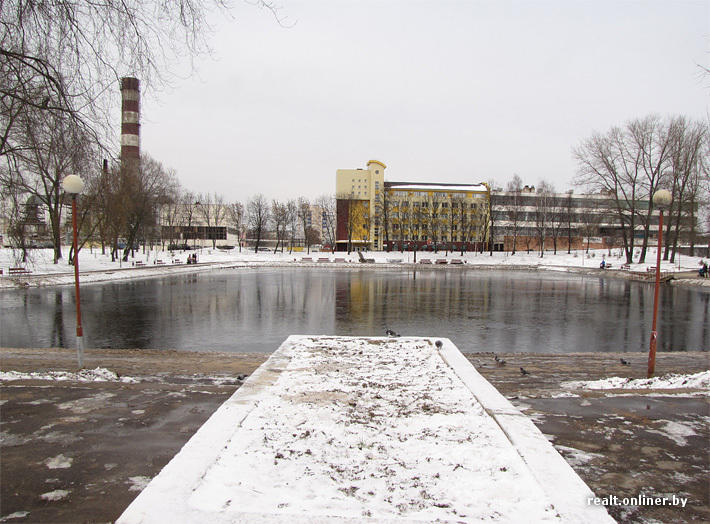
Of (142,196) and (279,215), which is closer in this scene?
(142,196)

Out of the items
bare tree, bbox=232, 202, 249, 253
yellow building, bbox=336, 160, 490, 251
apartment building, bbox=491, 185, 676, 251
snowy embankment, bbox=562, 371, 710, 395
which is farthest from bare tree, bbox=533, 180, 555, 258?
snowy embankment, bbox=562, 371, 710, 395

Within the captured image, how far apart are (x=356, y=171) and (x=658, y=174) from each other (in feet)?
210

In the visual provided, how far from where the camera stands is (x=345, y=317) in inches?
677

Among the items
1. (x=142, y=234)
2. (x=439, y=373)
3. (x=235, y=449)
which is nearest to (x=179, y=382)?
(x=235, y=449)

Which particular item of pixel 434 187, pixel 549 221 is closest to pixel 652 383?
pixel 549 221

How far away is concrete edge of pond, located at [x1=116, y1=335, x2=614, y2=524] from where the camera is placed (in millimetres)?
3166

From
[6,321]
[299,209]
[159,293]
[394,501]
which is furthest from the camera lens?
[299,209]

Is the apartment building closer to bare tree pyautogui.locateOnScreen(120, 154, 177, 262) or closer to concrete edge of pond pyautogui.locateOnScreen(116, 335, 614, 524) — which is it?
bare tree pyautogui.locateOnScreen(120, 154, 177, 262)

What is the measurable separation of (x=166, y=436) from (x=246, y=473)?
1495 mm

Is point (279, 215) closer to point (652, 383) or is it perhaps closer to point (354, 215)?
point (354, 215)

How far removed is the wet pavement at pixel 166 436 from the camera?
3.55 m

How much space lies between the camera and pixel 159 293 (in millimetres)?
25469

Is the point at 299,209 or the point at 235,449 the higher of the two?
the point at 299,209

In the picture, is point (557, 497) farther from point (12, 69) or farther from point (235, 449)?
point (12, 69)
